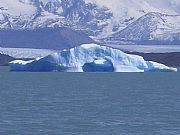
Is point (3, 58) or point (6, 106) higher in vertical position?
point (6, 106)

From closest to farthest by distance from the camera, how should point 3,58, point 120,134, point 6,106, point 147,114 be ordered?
1. point 120,134
2. point 147,114
3. point 6,106
4. point 3,58

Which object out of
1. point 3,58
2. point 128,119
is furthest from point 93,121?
point 3,58

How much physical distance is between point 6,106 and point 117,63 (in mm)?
53662

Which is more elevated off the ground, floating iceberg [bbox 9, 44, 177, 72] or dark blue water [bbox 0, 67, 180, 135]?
dark blue water [bbox 0, 67, 180, 135]

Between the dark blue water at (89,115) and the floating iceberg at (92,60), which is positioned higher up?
the dark blue water at (89,115)

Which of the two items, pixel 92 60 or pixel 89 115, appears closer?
pixel 89 115

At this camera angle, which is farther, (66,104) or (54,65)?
(54,65)

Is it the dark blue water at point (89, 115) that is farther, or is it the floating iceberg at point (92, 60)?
the floating iceberg at point (92, 60)

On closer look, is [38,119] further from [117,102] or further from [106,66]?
[106,66]

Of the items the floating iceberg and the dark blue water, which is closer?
the dark blue water

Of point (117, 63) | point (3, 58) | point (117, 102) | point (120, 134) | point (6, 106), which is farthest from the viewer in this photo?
point (3, 58)

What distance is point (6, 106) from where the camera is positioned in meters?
42.6

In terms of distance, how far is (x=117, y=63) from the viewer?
9556 cm

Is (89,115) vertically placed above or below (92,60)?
above
